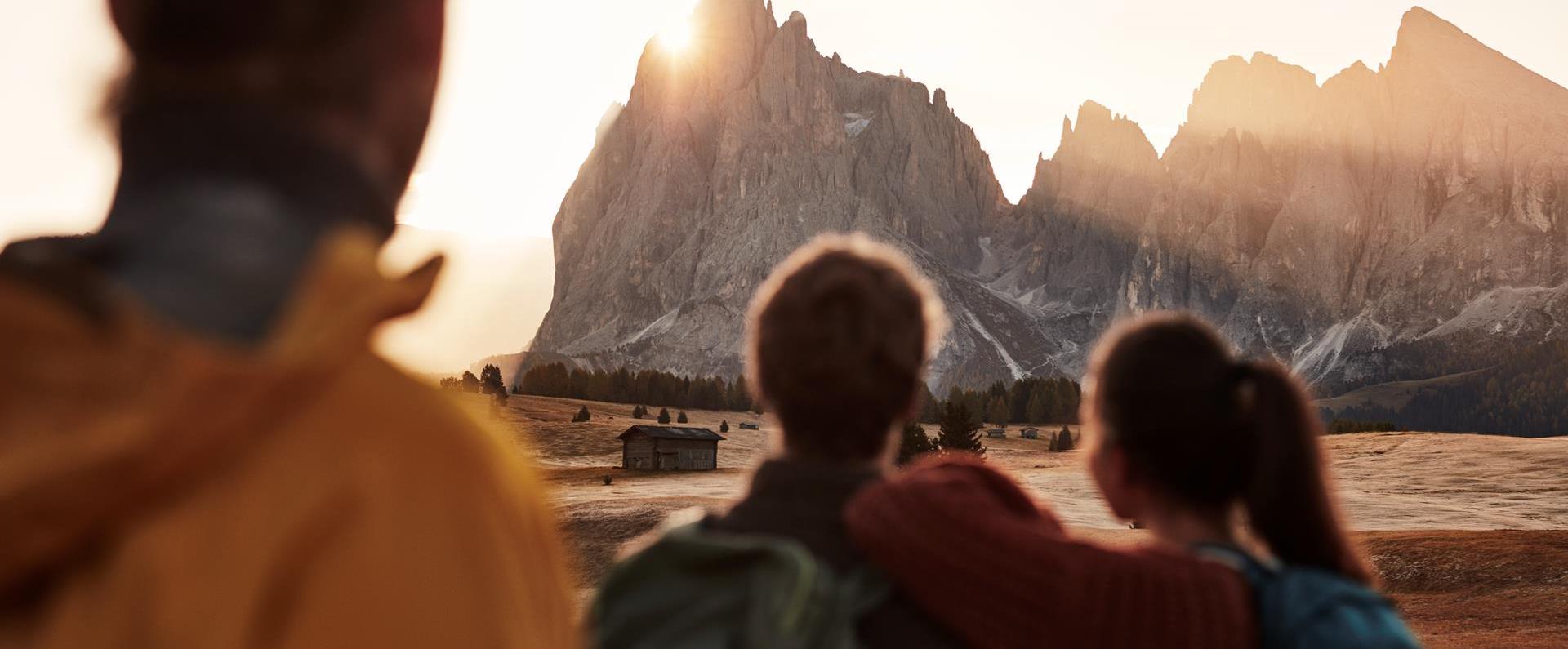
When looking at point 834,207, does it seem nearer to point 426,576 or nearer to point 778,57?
point 778,57

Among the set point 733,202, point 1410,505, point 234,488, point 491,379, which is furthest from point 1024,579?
point 733,202

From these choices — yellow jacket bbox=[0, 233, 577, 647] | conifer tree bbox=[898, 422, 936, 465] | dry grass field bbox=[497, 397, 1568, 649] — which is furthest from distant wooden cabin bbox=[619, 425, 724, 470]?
yellow jacket bbox=[0, 233, 577, 647]

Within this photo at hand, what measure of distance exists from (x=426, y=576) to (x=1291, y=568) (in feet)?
8.06

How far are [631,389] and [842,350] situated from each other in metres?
116

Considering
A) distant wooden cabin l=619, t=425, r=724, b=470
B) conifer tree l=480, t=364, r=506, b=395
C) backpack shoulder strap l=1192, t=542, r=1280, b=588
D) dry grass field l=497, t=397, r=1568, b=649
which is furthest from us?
conifer tree l=480, t=364, r=506, b=395

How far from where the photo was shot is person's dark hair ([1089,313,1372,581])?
2.93 metres

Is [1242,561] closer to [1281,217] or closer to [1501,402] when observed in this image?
[1501,402]

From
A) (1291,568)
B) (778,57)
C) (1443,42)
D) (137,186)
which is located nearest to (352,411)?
(137,186)

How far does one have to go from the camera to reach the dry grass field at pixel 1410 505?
27906 millimetres

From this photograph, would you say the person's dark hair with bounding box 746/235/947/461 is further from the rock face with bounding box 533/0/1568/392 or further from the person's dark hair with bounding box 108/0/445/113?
the rock face with bounding box 533/0/1568/392

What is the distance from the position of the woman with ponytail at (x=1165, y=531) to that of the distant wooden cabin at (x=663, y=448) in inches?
2483

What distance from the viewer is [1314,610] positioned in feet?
9.14

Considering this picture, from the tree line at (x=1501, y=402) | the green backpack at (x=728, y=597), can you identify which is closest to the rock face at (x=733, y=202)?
the tree line at (x=1501, y=402)

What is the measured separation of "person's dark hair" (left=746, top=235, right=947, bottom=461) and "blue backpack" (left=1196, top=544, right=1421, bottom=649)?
96 centimetres
